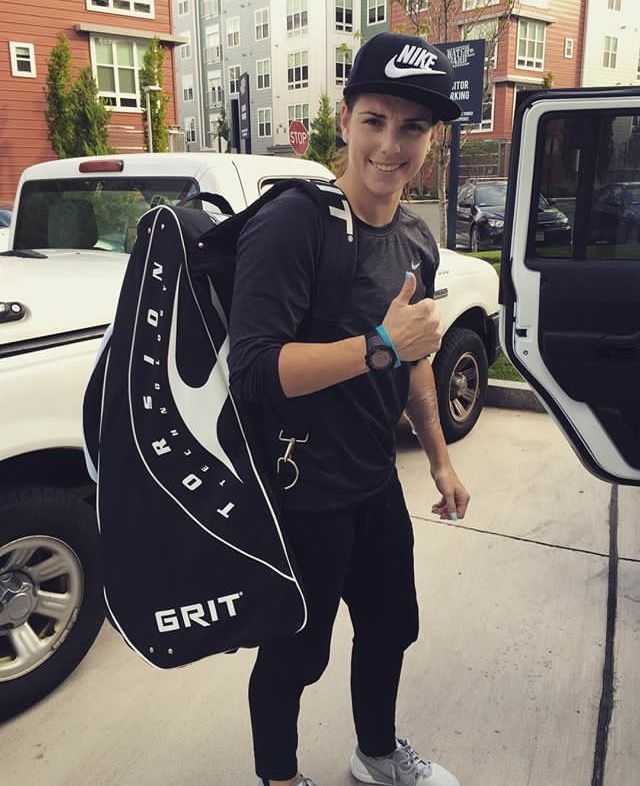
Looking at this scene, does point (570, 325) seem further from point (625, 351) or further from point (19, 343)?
point (19, 343)

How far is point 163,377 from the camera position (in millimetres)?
1520

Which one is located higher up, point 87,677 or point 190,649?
point 190,649

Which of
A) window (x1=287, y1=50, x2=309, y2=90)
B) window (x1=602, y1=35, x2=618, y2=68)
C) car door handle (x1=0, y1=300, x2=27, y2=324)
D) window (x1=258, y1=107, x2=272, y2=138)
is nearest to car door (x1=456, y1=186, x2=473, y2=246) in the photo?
car door handle (x1=0, y1=300, x2=27, y2=324)

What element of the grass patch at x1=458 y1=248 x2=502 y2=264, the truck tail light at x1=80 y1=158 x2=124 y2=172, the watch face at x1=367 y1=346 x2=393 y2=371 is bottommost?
the grass patch at x1=458 y1=248 x2=502 y2=264

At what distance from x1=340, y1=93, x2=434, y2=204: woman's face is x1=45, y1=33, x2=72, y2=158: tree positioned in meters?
24.6

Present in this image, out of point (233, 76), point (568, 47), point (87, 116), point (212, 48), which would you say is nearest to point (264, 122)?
point (233, 76)

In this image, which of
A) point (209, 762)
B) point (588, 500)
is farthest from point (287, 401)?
point (588, 500)

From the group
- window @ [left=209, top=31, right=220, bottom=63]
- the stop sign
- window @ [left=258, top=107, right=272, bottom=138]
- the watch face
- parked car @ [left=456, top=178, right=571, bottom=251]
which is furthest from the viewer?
window @ [left=209, top=31, right=220, bottom=63]

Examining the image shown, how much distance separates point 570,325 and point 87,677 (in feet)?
6.91

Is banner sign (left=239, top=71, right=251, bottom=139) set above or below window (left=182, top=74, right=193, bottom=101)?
below

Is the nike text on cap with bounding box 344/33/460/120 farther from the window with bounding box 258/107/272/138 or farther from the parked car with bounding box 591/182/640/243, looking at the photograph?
the window with bounding box 258/107/272/138

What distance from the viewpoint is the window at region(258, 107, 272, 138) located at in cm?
5112

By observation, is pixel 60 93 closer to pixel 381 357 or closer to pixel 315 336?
pixel 315 336

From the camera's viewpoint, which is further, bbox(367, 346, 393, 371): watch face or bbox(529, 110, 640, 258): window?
bbox(529, 110, 640, 258): window
